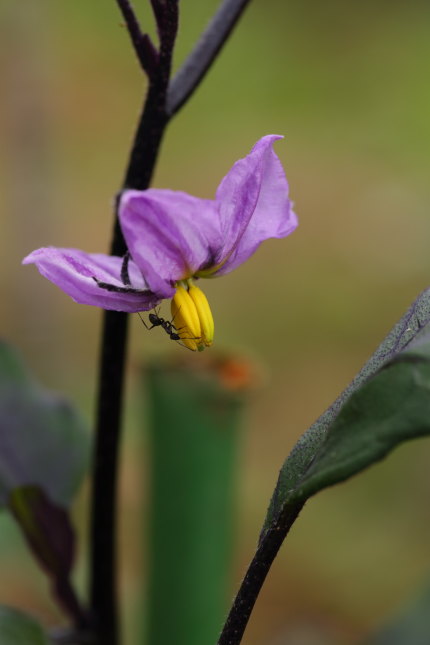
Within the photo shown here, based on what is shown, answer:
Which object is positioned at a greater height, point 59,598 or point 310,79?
point 59,598

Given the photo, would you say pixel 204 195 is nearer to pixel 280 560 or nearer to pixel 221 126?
pixel 221 126

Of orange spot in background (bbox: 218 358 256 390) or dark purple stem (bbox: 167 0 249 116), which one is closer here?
dark purple stem (bbox: 167 0 249 116)

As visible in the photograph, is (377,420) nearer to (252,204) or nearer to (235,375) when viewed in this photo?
(252,204)

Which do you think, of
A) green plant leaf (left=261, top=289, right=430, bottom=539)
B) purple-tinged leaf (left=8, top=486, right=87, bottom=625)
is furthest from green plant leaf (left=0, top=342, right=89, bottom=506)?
green plant leaf (left=261, top=289, right=430, bottom=539)

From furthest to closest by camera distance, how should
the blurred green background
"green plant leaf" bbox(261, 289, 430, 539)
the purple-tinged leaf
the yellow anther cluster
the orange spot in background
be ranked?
the blurred green background → the orange spot in background → the purple-tinged leaf → the yellow anther cluster → "green plant leaf" bbox(261, 289, 430, 539)

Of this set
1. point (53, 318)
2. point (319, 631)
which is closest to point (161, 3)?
point (319, 631)

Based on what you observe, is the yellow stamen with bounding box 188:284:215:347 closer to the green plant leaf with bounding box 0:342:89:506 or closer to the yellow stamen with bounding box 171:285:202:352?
the yellow stamen with bounding box 171:285:202:352

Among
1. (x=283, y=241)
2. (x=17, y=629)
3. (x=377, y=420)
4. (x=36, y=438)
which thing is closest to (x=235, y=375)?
(x=36, y=438)
